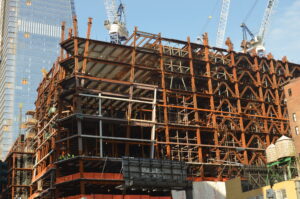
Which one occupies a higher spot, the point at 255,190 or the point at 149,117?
the point at 149,117

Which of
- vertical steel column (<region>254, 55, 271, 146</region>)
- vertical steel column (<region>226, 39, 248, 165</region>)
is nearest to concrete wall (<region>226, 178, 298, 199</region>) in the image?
vertical steel column (<region>226, 39, 248, 165</region>)

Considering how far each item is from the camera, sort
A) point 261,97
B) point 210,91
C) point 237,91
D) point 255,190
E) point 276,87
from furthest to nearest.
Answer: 1. point 276,87
2. point 261,97
3. point 237,91
4. point 210,91
5. point 255,190

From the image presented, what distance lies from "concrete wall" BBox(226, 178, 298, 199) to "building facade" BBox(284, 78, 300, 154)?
12680mm

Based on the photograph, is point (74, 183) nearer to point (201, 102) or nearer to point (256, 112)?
point (201, 102)

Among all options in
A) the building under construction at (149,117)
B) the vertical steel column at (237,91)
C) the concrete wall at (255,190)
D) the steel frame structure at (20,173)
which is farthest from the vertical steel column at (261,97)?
the steel frame structure at (20,173)

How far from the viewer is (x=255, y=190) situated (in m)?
79.8

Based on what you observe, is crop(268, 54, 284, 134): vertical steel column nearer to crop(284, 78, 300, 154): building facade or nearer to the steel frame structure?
crop(284, 78, 300, 154): building facade

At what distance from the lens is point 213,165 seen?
106m

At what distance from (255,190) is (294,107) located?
64.2 ft

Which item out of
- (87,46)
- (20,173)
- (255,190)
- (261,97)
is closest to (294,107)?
(255,190)

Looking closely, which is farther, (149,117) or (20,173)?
(20,173)

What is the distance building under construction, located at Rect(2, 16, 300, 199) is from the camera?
3725 inches

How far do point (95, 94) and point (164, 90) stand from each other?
17.5 metres

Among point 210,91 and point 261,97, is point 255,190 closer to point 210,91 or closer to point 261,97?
point 210,91
